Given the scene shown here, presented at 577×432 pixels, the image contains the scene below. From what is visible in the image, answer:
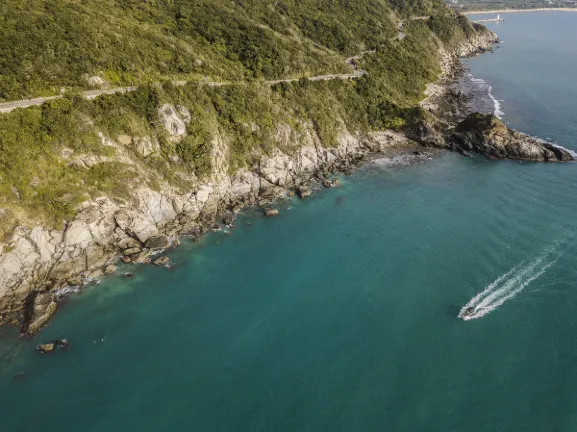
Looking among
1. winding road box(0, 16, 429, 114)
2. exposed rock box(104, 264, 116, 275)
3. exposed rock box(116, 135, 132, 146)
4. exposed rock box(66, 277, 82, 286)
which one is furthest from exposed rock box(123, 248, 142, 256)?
winding road box(0, 16, 429, 114)

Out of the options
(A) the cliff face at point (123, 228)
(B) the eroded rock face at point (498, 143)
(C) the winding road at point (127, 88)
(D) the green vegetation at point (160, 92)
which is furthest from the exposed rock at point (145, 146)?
(B) the eroded rock face at point (498, 143)

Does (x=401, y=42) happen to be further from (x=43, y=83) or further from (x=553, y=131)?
(x=43, y=83)

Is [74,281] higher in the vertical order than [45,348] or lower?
higher

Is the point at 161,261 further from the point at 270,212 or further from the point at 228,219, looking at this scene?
the point at 270,212

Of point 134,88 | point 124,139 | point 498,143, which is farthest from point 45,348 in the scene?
point 498,143

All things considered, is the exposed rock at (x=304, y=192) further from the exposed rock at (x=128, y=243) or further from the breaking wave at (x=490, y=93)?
the breaking wave at (x=490, y=93)

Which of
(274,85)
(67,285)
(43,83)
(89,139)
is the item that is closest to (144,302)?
(67,285)
